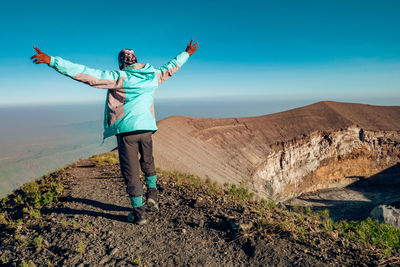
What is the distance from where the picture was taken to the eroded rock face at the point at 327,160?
20578 millimetres

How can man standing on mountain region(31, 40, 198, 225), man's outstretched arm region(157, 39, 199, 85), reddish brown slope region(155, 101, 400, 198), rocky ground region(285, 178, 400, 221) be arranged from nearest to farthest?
1. man standing on mountain region(31, 40, 198, 225)
2. man's outstretched arm region(157, 39, 199, 85)
3. reddish brown slope region(155, 101, 400, 198)
4. rocky ground region(285, 178, 400, 221)

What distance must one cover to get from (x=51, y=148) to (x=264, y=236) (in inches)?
5942

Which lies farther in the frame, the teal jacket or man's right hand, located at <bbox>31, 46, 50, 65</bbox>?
the teal jacket

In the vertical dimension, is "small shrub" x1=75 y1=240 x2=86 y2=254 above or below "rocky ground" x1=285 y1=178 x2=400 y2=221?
above

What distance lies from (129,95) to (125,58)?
0.64m

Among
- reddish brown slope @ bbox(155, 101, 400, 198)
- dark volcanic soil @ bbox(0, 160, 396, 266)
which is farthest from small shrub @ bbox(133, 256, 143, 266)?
reddish brown slope @ bbox(155, 101, 400, 198)

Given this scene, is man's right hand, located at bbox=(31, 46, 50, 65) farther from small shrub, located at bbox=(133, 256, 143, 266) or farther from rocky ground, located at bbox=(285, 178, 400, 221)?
rocky ground, located at bbox=(285, 178, 400, 221)

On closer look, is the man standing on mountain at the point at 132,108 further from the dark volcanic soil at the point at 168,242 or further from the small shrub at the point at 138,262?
the small shrub at the point at 138,262

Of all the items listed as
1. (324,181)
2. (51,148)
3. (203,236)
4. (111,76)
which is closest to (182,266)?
(203,236)

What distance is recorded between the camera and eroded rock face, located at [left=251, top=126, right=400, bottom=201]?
67.5 feet

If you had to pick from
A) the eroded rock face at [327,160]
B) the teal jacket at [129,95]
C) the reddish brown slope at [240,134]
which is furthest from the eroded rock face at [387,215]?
the teal jacket at [129,95]

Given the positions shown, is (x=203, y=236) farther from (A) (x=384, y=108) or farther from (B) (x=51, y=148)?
(B) (x=51, y=148)

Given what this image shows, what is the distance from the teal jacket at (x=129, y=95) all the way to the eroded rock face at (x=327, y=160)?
54.9 feet

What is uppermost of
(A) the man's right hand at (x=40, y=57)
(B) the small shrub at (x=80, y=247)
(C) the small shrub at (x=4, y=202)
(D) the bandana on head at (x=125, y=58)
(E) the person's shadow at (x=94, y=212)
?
(D) the bandana on head at (x=125, y=58)
